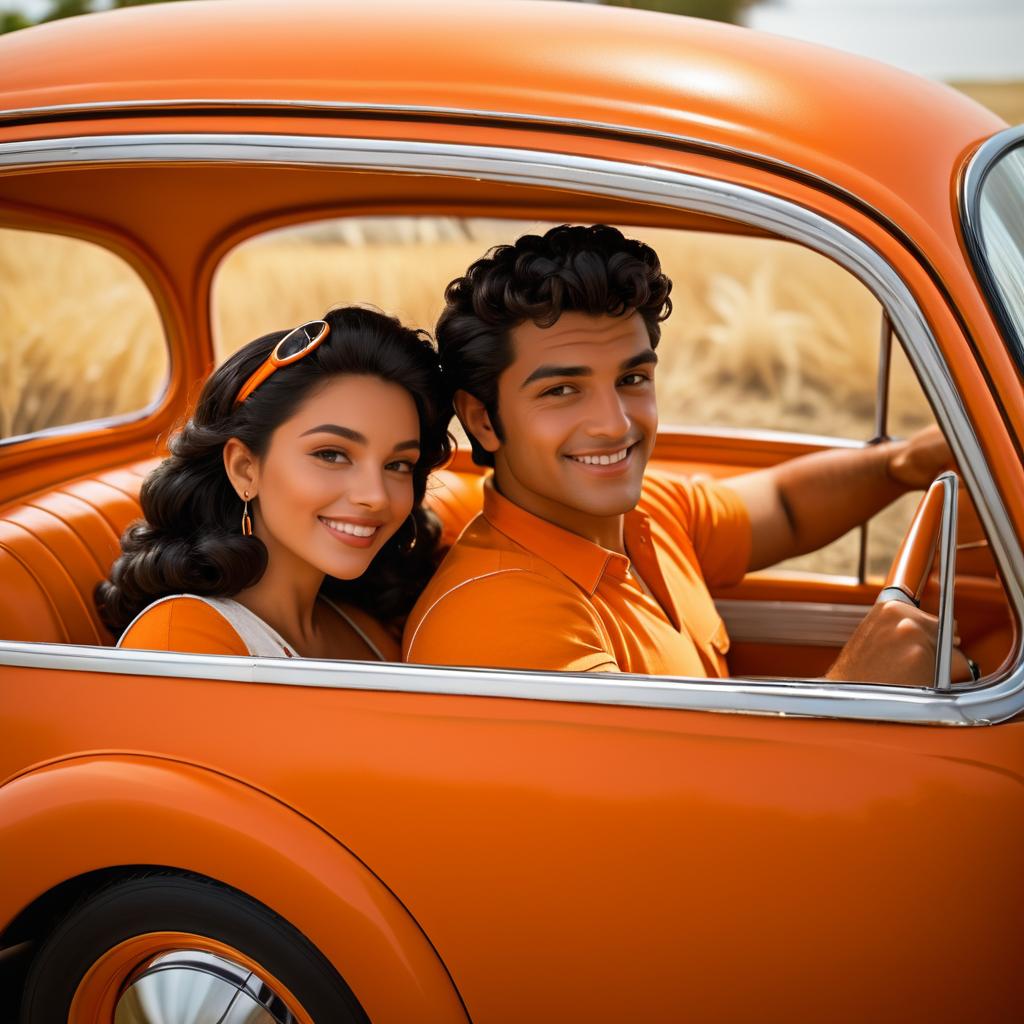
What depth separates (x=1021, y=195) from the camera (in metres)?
1.90

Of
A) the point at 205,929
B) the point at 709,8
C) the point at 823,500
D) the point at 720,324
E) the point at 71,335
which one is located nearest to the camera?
the point at 205,929

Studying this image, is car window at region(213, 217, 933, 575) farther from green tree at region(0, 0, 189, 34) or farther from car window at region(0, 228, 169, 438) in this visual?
green tree at region(0, 0, 189, 34)

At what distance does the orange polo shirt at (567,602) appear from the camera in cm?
193

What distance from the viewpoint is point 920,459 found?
8.87 ft

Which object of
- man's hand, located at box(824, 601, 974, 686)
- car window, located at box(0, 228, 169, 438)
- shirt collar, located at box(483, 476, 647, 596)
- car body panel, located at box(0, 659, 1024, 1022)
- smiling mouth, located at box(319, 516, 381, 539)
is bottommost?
car body panel, located at box(0, 659, 1024, 1022)

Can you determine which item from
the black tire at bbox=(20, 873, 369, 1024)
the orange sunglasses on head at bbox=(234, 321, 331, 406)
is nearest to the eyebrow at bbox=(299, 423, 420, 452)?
the orange sunglasses on head at bbox=(234, 321, 331, 406)

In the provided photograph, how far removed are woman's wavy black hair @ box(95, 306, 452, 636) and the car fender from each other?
0.41m

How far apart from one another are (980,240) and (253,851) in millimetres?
1435

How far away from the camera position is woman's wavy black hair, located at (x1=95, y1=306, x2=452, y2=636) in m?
2.07

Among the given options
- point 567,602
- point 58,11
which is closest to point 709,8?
point 58,11

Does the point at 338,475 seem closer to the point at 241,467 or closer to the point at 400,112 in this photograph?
the point at 241,467

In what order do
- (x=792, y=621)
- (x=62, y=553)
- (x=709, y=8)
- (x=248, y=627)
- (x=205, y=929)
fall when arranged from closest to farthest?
1. (x=205, y=929)
2. (x=248, y=627)
3. (x=62, y=553)
4. (x=792, y=621)
5. (x=709, y=8)

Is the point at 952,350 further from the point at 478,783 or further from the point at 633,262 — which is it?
the point at 478,783

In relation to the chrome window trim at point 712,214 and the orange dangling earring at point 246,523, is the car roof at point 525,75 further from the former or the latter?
the orange dangling earring at point 246,523
